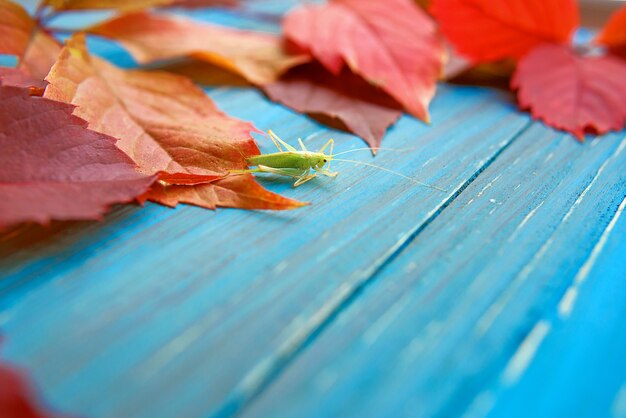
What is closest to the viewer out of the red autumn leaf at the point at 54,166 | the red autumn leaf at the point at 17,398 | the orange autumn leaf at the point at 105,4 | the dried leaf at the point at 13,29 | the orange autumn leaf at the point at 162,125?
the red autumn leaf at the point at 17,398

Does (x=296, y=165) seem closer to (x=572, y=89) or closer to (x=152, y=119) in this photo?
(x=152, y=119)

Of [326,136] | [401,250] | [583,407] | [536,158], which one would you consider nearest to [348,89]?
[326,136]

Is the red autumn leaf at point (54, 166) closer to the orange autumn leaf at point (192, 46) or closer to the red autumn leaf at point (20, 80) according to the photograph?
the red autumn leaf at point (20, 80)

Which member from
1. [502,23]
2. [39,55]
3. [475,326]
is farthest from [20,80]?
[502,23]

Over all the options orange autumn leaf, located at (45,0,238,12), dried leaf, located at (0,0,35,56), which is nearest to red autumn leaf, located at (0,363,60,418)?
dried leaf, located at (0,0,35,56)

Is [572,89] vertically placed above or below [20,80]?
above

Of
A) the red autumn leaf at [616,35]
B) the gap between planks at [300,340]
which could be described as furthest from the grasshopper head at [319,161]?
the red autumn leaf at [616,35]
